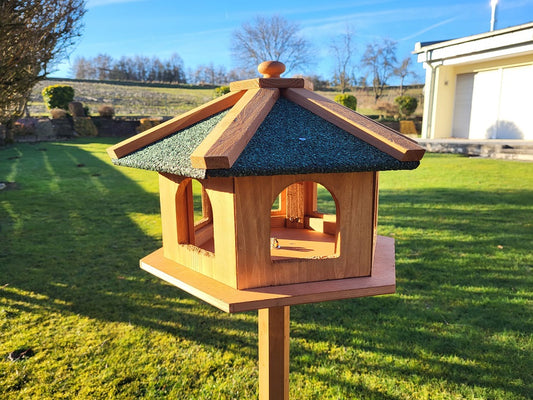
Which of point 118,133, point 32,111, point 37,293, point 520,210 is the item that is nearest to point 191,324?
point 37,293

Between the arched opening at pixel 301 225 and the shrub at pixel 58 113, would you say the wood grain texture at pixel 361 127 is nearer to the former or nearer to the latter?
the arched opening at pixel 301 225

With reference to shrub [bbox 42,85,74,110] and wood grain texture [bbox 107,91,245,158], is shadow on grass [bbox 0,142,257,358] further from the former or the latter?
shrub [bbox 42,85,74,110]

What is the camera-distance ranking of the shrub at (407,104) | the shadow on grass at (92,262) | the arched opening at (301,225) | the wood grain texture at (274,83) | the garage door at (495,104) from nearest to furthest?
the wood grain texture at (274,83)
the arched opening at (301,225)
the shadow on grass at (92,262)
the garage door at (495,104)
the shrub at (407,104)

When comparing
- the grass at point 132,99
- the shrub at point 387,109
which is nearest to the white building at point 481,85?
the shrub at point 387,109

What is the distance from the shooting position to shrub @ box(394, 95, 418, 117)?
2514 centimetres

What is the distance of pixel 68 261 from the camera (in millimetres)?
5176

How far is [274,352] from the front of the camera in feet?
6.74

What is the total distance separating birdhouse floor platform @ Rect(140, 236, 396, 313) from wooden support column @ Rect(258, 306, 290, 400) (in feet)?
1.53

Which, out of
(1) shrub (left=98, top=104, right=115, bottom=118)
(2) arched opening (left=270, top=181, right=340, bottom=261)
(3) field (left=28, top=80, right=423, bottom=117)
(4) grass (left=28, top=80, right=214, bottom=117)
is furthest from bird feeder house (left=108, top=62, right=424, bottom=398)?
(4) grass (left=28, top=80, right=214, bottom=117)

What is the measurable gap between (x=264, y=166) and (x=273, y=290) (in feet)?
1.78

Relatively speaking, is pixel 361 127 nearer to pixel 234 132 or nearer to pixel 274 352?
pixel 234 132

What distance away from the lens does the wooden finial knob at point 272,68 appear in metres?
1.78

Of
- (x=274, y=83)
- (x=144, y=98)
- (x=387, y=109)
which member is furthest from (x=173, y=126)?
(x=144, y=98)

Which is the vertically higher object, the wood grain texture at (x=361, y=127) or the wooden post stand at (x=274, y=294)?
the wood grain texture at (x=361, y=127)
